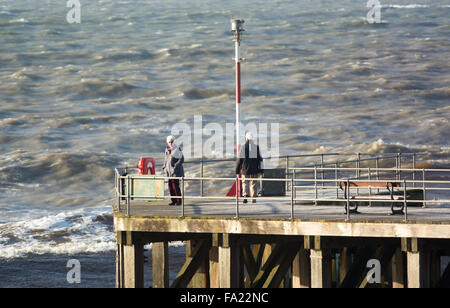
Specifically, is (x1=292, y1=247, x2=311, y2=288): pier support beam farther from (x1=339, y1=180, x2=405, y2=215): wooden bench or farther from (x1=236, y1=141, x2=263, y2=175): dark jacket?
(x1=236, y1=141, x2=263, y2=175): dark jacket

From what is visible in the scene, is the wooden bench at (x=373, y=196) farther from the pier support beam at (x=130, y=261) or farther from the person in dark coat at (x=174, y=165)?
the pier support beam at (x=130, y=261)

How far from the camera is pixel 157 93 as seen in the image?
73.5m

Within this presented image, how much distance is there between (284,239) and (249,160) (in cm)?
300

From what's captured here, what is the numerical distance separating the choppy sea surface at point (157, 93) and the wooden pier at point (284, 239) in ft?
39.4

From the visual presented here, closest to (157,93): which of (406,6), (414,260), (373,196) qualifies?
(373,196)

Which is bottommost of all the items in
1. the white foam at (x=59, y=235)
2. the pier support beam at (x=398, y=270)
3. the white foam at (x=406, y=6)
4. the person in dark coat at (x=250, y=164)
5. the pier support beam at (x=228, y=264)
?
the white foam at (x=59, y=235)

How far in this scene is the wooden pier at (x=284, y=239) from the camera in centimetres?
1766

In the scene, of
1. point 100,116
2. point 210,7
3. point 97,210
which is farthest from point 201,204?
point 210,7

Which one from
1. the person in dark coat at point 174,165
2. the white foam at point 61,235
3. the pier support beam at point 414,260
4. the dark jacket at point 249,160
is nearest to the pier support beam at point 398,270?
the pier support beam at point 414,260

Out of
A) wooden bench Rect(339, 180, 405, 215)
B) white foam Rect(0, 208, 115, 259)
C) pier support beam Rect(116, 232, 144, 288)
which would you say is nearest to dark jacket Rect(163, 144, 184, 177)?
pier support beam Rect(116, 232, 144, 288)

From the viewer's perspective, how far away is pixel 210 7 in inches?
4727

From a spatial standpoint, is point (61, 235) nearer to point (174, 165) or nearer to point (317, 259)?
point (174, 165)

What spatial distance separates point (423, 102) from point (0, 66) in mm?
35637
